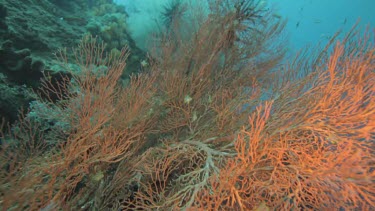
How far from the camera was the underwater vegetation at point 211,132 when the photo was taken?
203 centimetres

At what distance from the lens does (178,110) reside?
3.75 meters

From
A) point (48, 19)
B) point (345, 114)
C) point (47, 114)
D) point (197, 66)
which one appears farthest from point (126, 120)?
point (48, 19)

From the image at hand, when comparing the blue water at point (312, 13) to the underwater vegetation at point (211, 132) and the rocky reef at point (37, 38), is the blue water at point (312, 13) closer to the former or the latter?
the rocky reef at point (37, 38)

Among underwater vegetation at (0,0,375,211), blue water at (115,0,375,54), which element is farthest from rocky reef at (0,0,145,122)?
blue water at (115,0,375,54)

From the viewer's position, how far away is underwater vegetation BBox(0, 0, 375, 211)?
2.03 meters

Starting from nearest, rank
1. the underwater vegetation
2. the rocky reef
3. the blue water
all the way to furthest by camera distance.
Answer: the underwater vegetation
the rocky reef
the blue water

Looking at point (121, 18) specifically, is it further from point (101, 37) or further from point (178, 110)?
point (178, 110)

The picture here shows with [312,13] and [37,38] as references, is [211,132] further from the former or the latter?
[312,13]

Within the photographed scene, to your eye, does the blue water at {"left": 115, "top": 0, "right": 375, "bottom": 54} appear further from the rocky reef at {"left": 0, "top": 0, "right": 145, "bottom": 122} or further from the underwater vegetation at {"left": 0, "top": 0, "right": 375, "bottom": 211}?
the underwater vegetation at {"left": 0, "top": 0, "right": 375, "bottom": 211}

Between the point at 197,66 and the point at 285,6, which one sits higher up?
the point at 285,6

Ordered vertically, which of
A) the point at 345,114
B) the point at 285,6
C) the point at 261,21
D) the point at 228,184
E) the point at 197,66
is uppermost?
the point at 285,6

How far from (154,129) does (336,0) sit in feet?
311

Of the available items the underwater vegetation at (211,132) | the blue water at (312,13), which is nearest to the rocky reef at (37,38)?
the underwater vegetation at (211,132)

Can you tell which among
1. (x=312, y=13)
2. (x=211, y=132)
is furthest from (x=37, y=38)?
(x=312, y=13)
